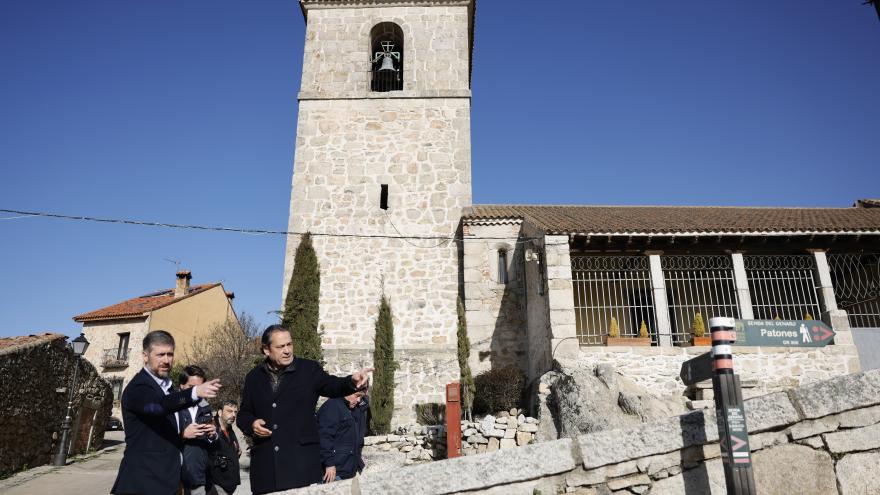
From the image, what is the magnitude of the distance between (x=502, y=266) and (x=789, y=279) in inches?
264

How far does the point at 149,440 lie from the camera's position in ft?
11.8

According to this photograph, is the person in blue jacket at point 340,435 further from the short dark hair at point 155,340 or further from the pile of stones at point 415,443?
the pile of stones at point 415,443

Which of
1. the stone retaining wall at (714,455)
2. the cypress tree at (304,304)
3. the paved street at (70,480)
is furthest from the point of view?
the cypress tree at (304,304)

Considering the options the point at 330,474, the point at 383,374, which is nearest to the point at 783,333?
the point at 383,374

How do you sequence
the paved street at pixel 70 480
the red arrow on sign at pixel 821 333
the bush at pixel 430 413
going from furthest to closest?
the bush at pixel 430 413, the red arrow on sign at pixel 821 333, the paved street at pixel 70 480

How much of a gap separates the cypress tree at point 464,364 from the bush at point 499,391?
0.21 metres

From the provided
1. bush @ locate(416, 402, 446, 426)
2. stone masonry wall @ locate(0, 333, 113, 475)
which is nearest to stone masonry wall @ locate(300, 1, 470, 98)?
bush @ locate(416, 402, 446, 426)

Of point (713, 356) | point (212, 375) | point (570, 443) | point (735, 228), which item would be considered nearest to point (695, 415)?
point (713, 356)

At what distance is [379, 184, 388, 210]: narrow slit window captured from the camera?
15896 millimetres

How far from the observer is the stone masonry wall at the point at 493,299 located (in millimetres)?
14367

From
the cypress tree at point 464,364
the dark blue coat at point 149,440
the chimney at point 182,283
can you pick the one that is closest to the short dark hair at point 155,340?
the dark blue coat at point 149,440

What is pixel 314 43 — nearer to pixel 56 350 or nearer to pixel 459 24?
pixel 459 24

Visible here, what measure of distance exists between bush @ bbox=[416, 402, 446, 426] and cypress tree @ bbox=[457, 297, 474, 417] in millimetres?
943

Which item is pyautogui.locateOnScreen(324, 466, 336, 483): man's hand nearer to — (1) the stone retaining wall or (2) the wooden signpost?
(1) the stone retaining wall
